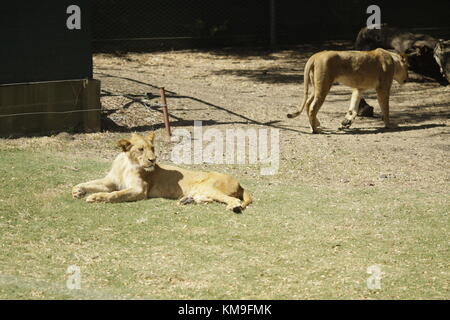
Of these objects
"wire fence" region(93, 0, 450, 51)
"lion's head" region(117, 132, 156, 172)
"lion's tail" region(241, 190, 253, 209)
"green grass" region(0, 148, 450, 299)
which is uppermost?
"wire fence" region(93, 0, 450, 51)

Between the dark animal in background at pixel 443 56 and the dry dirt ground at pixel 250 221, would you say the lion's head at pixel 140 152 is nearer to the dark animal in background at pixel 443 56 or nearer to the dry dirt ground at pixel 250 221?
the dry dirt ground at pixel 250 221

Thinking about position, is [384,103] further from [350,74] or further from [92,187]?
[92,187]

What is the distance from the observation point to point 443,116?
14883 millimetres

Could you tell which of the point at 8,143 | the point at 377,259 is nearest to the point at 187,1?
the point at 8,143

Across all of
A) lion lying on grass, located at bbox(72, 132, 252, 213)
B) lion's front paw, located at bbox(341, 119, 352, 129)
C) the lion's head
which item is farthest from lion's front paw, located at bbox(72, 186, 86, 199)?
lion's front paw, located at bbox(341, 119, 352, 129)

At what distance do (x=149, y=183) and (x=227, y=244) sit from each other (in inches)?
63.1

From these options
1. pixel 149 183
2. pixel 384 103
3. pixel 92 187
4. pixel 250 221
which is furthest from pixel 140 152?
pixel 384 103

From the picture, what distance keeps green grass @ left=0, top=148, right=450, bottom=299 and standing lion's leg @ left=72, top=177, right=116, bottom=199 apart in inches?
6.3

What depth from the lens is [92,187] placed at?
9.14 metres

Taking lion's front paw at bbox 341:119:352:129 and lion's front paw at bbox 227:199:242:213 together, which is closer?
lion's front paw at bbox 227:199:242:213

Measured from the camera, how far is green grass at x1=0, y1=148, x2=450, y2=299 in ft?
22.3

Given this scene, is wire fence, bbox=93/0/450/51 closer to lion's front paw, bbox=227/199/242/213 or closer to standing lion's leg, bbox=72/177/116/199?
standing lion's leg, bbox=72/177/116/199

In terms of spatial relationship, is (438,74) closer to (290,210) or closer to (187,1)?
(187,1)

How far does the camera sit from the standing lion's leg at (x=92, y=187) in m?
9.09
